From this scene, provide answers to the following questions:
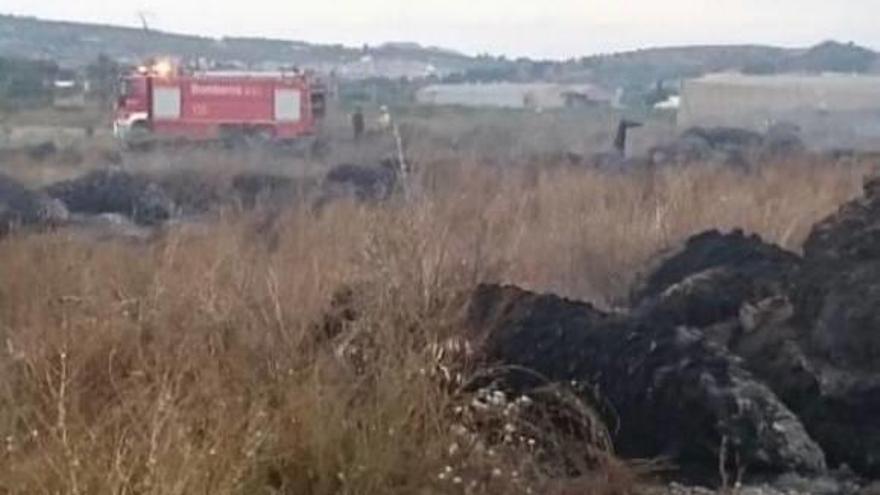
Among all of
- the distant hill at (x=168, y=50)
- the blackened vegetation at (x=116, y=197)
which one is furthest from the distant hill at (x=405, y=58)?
the blackened vegetation at (x=116, y=197)

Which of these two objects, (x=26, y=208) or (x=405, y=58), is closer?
(x=26, y=208)

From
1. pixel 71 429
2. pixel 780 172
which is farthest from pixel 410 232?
pixel 780 172

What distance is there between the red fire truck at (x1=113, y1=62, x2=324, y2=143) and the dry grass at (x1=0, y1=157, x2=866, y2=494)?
40545 millimetres

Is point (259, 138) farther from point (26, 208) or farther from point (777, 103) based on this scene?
point (26, 208)

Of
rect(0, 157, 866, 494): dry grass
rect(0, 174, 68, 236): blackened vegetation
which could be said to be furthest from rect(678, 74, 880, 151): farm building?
rect(0, 157, 866, 494): dry grass

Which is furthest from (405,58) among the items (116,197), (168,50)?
(116,197)

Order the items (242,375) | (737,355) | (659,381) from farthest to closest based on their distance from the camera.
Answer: (737,355) < (659,381) < (242,375)

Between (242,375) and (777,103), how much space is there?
186 ft

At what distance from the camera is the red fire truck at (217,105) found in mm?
55500

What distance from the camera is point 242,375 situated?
8844mm

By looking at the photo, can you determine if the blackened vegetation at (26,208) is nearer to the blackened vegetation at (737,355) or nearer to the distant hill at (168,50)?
the blackened vegetation at (737,355)

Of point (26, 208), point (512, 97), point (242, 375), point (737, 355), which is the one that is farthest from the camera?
point (512, 97)

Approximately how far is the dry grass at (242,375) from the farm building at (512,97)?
229ft

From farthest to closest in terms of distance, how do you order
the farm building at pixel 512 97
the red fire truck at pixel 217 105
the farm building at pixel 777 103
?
the farm building at pixel 512 97, the farm building at pixel 777 103, the red fire truck at pixel 217 105
